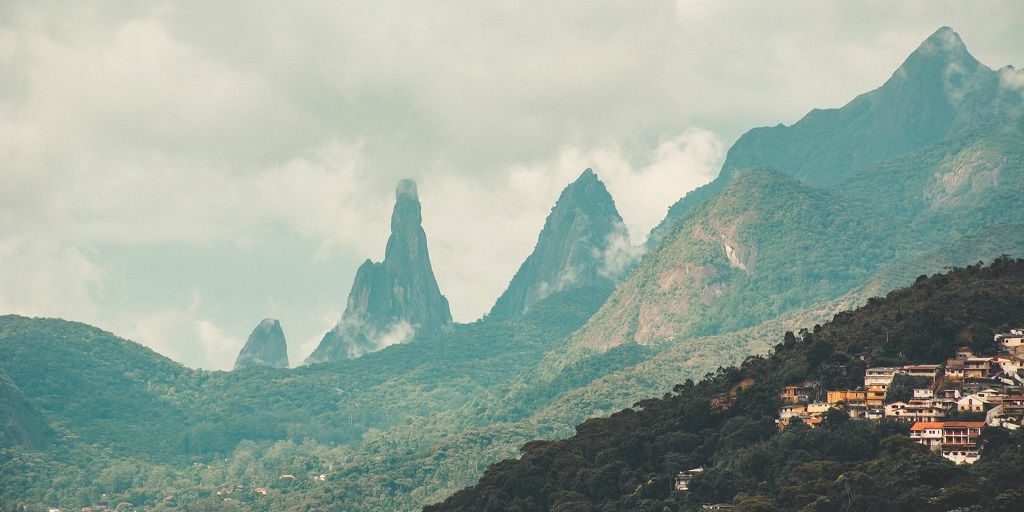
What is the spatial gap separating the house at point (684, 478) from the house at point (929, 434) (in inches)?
606

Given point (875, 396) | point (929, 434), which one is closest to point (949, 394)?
point (875, 396)

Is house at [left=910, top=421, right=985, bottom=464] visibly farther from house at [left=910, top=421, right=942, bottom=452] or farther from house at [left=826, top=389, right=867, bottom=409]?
house at [left=826, top=389, right=867, bottom=409]

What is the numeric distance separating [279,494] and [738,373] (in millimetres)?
92232

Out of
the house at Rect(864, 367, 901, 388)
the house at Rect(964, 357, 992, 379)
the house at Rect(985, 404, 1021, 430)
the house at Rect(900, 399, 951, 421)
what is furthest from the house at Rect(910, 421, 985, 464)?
the house at Rect(864, 367, 901, 388)

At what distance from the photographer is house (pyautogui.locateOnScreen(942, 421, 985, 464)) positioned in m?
82.6

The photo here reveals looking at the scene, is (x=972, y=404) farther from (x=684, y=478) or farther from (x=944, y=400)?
(x=684, y=478)

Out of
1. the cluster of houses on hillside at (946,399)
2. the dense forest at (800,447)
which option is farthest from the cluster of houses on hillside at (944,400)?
the dense forest at (800,447)

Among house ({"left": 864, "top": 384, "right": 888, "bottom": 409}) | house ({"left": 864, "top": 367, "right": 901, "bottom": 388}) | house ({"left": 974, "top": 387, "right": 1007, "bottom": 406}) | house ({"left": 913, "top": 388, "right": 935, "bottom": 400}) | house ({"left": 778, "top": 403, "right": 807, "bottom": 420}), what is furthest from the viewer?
house ({"left": 778, "top": 403, "right": 807, "bottom": 420})

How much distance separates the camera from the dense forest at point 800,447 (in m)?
77.6

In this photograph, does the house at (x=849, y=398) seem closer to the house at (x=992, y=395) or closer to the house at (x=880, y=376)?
the house at (x=880, y=376)

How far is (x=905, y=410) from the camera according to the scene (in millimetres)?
90250

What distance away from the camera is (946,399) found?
90.3 metres

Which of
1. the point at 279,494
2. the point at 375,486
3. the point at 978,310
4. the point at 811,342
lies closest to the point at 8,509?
the point at 279,494

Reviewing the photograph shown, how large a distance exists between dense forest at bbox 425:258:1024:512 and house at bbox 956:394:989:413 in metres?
3.99
